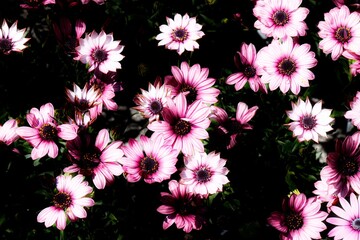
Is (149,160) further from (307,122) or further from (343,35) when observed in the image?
(343,35)

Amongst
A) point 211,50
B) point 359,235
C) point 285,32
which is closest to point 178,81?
point 285,32

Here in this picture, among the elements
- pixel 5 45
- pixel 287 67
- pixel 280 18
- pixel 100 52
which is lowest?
pixel 5 45

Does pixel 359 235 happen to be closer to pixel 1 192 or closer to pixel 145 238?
pixel 145 238

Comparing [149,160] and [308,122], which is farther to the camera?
[308,122]

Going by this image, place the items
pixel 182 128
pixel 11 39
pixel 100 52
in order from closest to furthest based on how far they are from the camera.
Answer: pixel 182 128
pixel 100 52
pixel 11 39

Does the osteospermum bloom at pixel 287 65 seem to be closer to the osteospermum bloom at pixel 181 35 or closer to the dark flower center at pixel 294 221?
the osteospermum bloom at pixel 181 35

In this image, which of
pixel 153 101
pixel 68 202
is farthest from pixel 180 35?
pixel 68 202

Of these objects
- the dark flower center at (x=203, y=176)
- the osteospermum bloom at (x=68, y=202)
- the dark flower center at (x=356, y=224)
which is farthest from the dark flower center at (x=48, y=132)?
the dark flower center at (x=356, y=224)
